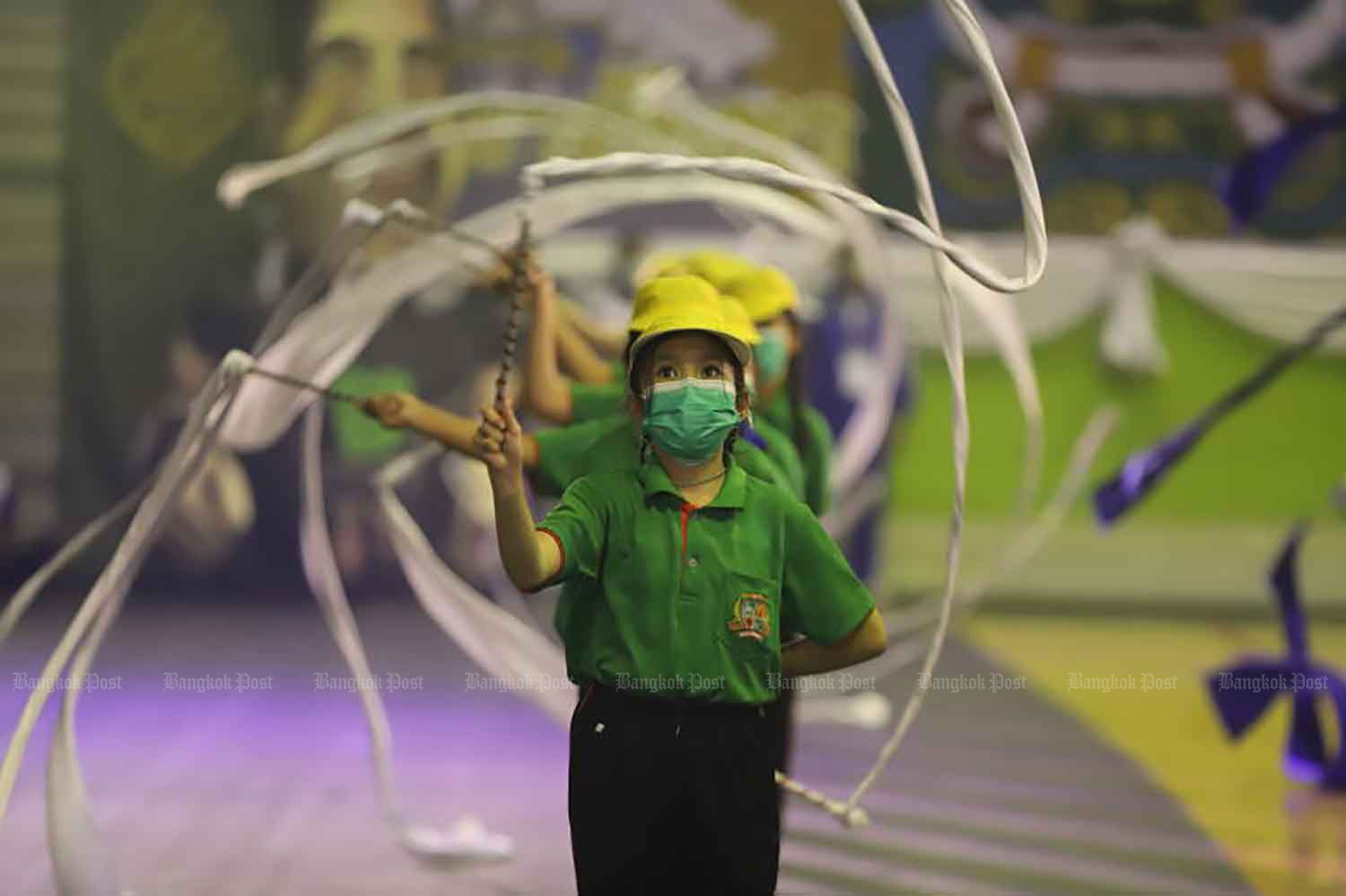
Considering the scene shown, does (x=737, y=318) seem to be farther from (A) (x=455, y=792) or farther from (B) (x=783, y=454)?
(A) (x=455, y=792)

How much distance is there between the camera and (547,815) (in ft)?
12.5

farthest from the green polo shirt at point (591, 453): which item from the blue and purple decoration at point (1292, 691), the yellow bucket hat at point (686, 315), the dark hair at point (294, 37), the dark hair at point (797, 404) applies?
the dark hair at point (294, 37)

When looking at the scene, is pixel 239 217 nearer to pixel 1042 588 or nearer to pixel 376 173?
pixel 376 173

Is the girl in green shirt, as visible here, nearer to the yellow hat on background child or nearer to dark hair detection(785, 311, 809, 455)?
the yellow hat on background child

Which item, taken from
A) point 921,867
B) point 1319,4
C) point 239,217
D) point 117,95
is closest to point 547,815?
point 921,867

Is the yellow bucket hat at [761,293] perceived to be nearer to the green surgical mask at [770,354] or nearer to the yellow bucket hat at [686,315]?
the green surgical mask at [770,354]

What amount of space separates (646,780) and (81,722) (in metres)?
3.00

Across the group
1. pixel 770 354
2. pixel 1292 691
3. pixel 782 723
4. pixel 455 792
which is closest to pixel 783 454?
pixel 770 354

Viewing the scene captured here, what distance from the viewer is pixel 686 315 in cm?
199

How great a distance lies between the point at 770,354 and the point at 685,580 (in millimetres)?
914

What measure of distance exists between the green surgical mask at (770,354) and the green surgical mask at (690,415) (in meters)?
0.83

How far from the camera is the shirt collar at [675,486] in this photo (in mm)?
2029

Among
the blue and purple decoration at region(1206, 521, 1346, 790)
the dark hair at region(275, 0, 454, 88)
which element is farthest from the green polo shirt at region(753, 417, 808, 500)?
the dark hair at region(275, 0, 454, 88)

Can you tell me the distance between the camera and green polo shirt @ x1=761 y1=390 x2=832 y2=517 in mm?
3090
